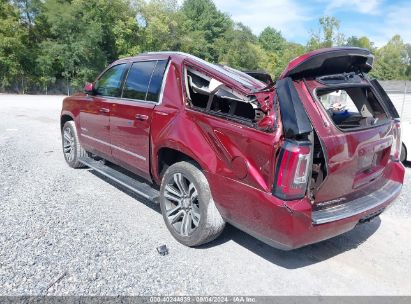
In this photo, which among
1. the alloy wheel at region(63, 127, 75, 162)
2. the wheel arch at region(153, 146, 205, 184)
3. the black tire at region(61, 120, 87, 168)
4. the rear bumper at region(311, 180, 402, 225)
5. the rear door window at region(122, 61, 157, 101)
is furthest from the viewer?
the alloy wheel at region(63, 127, 75, 162)

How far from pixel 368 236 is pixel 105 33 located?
45081 mm

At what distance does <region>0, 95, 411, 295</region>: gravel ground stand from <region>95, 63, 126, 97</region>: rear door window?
142cm

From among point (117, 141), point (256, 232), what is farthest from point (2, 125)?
point (256, 232)

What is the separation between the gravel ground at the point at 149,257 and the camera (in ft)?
10.3

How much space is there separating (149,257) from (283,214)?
1441mm

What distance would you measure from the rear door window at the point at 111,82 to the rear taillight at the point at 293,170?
2.82 meters

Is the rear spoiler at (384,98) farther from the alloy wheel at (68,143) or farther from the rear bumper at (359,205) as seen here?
the alloy wheel at (68,143)

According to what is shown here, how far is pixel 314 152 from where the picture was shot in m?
3.14

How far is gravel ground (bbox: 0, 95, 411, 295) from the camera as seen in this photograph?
3143mm

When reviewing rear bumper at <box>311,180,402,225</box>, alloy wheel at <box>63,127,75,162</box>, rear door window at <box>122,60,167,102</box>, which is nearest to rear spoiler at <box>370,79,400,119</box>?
rear bumper at <box>311,180,402,225</box>

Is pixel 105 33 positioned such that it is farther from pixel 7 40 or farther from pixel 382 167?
pixel 382 167

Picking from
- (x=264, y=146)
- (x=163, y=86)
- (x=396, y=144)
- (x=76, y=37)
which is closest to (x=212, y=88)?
(x=163, y=86)

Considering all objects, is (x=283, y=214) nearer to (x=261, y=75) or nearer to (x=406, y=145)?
(x=261, y=75)

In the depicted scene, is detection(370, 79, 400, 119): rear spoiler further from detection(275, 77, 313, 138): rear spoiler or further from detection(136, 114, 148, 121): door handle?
detection(136, 114, 148, 121): door handle
